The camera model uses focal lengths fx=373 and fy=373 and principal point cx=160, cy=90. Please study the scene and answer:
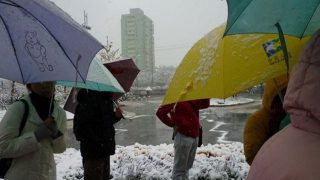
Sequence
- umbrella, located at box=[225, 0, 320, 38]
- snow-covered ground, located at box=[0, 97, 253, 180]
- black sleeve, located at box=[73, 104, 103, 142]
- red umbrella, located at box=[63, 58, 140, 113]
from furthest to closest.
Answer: snow-covered ground, located at box=[0, 97, 253, 180]
red umbrella, located at box=[63, 58, 140, 113]
black sleeve, located at box=[73, 104, 103, 142]
umbrella, located at box=[225, 0, 320, 38]

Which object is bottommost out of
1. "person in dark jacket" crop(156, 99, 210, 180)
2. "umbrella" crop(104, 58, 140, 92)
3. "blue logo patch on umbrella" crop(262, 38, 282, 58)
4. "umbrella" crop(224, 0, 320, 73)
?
"person in dark jacket" crop(156, 99, 210, 180)

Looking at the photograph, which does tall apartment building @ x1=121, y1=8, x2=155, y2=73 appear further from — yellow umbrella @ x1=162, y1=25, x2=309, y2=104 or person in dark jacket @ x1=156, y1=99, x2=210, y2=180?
yellow umbrella @ x1=162, y1=25, x2=309, y2=104

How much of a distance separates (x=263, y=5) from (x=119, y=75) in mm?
3418

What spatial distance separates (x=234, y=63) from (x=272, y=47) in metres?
0.25

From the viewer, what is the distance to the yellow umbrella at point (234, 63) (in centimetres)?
230

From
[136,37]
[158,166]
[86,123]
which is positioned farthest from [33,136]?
[136,37]

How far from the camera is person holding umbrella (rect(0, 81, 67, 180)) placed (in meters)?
2.78

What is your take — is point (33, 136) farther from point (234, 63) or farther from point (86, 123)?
point (234, 63)

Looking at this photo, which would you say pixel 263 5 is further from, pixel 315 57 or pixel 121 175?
pixel 121 175

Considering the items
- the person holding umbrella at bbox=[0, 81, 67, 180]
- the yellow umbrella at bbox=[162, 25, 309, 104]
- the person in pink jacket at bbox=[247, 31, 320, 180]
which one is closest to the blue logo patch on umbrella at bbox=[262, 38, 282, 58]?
the yellow umbrella at bbox=[162, 25, 309, 104]

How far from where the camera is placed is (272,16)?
180 centimetres

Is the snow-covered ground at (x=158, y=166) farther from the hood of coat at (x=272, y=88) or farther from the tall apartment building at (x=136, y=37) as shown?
the tall apartment building at (x=136, y=37)

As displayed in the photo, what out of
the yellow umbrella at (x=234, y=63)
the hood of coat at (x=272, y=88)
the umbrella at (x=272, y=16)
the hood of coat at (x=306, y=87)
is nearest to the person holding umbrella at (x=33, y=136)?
the yellow umbrella at (x=234, y=63)

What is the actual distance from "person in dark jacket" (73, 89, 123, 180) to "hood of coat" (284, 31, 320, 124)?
10.4ft
